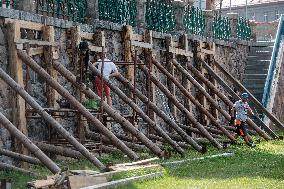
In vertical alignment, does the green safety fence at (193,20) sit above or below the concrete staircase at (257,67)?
above

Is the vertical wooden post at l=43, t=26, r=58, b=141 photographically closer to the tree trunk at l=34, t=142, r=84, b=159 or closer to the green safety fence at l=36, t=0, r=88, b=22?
the green safety fence at l=36, t=0, r=88, b=22

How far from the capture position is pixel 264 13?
6003cm

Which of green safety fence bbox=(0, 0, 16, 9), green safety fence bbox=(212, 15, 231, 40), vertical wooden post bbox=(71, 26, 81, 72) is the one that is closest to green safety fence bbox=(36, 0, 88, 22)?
vertical wooden post bbox=(71, 26, 81, 72)

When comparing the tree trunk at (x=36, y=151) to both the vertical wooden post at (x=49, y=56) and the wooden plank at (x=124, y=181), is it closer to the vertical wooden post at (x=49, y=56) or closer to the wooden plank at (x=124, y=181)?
the wooden plank at (x=124, y=181)

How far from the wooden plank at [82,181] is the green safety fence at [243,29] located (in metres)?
17.8

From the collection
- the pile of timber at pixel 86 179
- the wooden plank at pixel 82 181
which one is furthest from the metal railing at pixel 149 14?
the wooden plank at pixel 82 181

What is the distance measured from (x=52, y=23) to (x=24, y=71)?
1499 millimetres

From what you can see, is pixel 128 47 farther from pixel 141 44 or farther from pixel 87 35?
pixel 87 35

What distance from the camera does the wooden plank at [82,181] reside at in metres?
9.73

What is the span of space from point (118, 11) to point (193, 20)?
5634 millimetres

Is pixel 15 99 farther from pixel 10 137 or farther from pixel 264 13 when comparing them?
pixel 264 13

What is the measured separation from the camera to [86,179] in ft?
33.3

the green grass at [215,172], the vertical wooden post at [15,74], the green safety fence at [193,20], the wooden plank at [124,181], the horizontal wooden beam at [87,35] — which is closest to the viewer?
the wooden plank at [124,181]

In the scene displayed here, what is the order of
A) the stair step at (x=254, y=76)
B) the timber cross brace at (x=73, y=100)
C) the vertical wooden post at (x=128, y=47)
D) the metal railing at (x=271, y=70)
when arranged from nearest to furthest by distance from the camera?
the timber cross brace at (x=73, y=100)
the vertical wooden post at (x=128, y=47)
the metal railing at (x=271, y=70)
the stair step at (x=254, y=76)
